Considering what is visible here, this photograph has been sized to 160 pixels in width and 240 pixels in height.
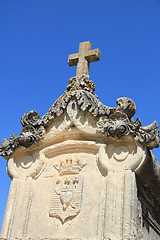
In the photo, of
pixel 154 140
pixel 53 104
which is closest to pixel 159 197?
pixel 154 140

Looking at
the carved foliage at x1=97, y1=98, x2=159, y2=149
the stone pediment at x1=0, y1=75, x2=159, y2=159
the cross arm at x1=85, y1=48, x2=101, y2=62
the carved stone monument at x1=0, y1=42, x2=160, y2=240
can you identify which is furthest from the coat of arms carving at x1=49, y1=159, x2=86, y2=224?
the cross arm at x1=85, y1=48, x2=101, y2=62

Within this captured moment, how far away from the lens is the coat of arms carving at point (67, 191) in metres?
6.48

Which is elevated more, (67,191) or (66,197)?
(67,191)

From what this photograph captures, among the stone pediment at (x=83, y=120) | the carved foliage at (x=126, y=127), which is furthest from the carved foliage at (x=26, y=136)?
the carved foliage at (x=126, y=127)

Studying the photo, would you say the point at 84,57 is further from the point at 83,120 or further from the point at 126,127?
the point at 126,127

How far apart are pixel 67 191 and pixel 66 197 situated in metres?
0.12

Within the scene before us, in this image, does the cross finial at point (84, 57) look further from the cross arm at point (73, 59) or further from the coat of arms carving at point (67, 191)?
the coat of arms carving at point (67, 191)

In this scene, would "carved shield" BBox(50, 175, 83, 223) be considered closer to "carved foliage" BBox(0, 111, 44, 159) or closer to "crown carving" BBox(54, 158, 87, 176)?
"crown carving" BBox(54, 158, 87, 176)

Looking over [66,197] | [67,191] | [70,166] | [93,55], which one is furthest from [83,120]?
[93,55]

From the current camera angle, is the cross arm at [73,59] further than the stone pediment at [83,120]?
Yes

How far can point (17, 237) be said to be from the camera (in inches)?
262

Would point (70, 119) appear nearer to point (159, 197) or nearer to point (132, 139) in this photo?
point (132, 139)

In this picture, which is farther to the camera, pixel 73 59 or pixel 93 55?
pixel 73 59

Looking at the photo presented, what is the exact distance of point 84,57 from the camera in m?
8.34
